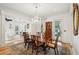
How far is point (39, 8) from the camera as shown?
1.81 meters

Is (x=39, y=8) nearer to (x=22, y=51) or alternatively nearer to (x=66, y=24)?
(x=66, y=24)

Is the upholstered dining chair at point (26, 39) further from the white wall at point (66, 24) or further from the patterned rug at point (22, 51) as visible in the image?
the white wall at point (66, 24)

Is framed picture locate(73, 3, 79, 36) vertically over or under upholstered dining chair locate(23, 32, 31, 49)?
over

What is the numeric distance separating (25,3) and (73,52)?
96cm

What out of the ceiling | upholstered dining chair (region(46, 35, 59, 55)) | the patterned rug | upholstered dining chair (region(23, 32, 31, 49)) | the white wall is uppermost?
the ceiling

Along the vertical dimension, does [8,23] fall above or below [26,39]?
above

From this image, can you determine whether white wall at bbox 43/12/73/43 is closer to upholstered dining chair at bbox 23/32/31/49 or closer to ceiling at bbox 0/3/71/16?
ceiling at bbox 0/3/71/16

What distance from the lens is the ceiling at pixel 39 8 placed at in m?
1.81

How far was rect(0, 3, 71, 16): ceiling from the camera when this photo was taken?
1805 mm

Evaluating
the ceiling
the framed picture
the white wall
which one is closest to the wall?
the ceiling

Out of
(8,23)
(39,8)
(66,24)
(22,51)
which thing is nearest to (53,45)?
(66,24)

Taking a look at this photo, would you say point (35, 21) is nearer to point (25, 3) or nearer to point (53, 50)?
point (25, 3)

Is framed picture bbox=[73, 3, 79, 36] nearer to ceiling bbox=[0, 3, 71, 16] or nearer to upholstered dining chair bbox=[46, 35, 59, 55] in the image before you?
ceiling bbox=[0, 3, 71, 16]

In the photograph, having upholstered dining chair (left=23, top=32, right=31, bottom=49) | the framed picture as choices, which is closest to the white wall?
the framed picture
